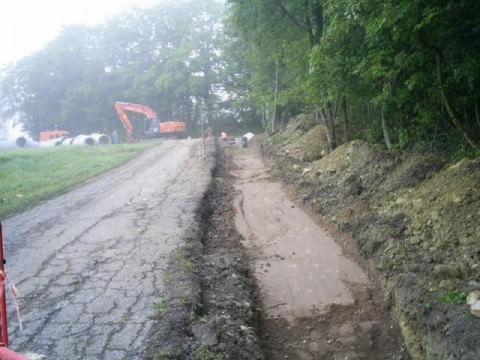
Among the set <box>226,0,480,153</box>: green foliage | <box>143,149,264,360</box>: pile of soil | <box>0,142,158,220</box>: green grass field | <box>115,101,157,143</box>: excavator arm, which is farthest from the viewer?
<box>115,101,157,143</box>: excavator arm

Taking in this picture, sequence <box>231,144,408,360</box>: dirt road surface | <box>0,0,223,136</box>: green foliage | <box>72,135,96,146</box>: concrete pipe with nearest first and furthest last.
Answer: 1. <box>231,144,408,360</box>: dirt road surface
2. <box>72,135,96,146</box>: concrete pipe
3. <box>0,0,223,136</box>: green foliage

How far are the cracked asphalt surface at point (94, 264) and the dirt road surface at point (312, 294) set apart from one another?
4.61 feet

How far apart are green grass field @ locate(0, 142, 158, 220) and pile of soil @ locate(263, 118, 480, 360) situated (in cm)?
695

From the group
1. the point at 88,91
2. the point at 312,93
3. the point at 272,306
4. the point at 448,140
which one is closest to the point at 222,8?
the point at 88,91

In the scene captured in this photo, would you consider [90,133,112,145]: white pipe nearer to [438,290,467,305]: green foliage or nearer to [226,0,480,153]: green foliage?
[226,0,480,153]: green foliage

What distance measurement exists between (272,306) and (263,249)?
Answer: 1810 millimetres

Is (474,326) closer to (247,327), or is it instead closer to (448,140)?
(247,327)

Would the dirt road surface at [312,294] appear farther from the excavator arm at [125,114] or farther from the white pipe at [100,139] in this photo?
the white pipe at [100,139]

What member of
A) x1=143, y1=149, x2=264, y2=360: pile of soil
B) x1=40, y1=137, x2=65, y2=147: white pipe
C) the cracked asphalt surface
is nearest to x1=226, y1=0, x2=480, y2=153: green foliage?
x1=143, y1=149, x2=264, y2=360: pile of soil

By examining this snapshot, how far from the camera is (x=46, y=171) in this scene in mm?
14812

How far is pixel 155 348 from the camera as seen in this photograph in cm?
343

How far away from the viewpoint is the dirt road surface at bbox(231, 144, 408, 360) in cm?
413

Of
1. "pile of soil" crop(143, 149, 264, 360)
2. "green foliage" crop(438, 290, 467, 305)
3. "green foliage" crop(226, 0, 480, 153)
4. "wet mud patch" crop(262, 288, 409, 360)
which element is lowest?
"wet mud patch" crop(262, 288, 409, 360)

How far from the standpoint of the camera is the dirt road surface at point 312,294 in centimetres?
413
